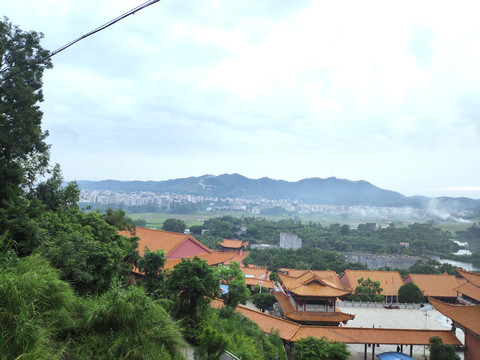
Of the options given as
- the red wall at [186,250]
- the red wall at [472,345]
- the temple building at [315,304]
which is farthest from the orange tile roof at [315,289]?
the red wall at [186,250]

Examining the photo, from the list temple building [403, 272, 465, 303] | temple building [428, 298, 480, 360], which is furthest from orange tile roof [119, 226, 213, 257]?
temple building [403, 272, 465, 303]

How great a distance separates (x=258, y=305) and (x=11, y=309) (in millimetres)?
17014

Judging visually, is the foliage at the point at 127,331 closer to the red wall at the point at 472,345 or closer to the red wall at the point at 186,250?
the red wall at the point at 186,250

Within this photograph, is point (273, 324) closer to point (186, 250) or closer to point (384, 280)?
point (186, 250)

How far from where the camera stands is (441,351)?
1240 centimetres

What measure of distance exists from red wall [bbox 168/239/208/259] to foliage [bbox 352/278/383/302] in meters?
12.6

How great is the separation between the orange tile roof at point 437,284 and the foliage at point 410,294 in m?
2.63

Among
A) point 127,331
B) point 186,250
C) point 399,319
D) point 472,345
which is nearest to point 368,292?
point 399,319

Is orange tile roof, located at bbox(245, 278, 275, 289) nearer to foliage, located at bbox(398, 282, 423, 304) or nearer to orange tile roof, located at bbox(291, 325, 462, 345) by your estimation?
foliage, located at bbox(398, 282, 423, 304)

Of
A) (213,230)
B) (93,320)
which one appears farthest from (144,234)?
(213,230)

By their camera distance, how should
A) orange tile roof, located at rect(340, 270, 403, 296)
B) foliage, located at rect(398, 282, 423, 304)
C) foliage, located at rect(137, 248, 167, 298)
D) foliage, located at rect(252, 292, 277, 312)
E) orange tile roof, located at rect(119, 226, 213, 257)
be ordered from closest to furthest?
foliage, located at rect(137, 248, 167, 298) < orange tile roof, located at rect(119, 226, 213, 257) < foliage, located at rect(252, 292, 277, 312) < foliage, located at rect(398, 282, 423, 304) < orange tile roof, located at rect(340, 270, 403, 296)

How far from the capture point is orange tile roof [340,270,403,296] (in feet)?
82.2

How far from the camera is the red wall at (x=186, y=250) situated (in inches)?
653

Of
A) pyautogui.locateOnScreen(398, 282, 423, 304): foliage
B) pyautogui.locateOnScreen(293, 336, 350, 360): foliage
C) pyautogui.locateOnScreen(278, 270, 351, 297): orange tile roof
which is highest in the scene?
pyautogui.locateOnScreen(278, 270, 351, 297): orange tile roof
